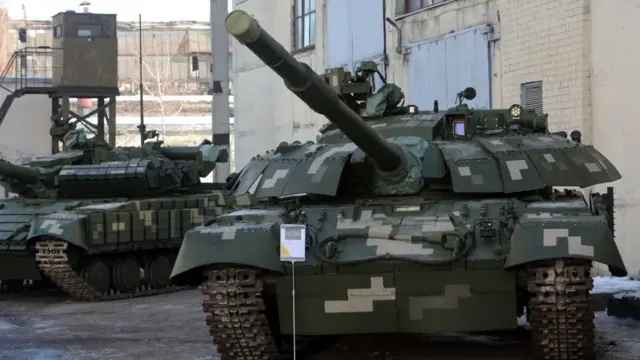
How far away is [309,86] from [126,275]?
30.3 ft

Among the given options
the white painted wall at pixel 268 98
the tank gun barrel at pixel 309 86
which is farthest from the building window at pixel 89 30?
the tank gun barrel at pixel 309 86

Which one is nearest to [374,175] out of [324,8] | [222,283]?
[222,283]

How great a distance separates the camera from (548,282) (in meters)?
8.44

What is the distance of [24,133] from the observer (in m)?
32.6

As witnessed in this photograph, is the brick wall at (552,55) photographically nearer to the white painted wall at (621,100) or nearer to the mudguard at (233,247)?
the white painted wall at (621,100)

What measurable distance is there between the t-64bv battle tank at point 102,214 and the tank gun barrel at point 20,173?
0.6 inches

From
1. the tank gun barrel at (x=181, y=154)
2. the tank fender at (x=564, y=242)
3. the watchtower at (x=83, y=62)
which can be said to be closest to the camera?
the tank fender at (x=564, y=242)

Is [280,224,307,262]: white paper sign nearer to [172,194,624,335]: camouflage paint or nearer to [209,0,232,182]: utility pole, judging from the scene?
[172,194,624,335]: camouflage paint

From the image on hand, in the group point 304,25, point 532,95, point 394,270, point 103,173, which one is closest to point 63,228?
point 103,173

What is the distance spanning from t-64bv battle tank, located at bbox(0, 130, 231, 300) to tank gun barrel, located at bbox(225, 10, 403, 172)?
6888 millimetres

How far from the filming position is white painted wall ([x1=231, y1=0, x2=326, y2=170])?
2469 cm

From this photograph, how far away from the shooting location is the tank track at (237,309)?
8.95m

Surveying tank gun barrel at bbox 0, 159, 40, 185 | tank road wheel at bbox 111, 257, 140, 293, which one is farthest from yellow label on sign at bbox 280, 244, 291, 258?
tank gun barrel at bbox 0, 159, 40, 185

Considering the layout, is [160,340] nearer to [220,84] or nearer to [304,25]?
[220,84]
